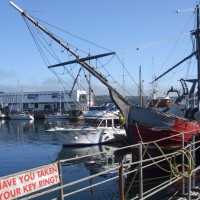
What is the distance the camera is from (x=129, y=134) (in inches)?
1043

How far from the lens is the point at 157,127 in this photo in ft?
80.3

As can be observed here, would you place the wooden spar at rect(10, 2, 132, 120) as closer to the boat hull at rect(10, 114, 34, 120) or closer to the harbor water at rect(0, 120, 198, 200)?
the harbor water at rect(0, 120, 198, 200)

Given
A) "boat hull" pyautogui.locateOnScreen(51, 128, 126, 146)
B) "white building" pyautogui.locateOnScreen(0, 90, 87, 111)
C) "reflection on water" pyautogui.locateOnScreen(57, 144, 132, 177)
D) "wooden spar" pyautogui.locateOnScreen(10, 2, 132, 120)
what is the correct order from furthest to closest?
"white building" pyautogui.locateOnScreen(0, 90, 87, 111)
"boat hull" pyautogui.locateOnScreen(51, 128, 126, 146)
"wooden spar" pyautogui.locateOnScreen(10, 2, 132, 120)
"reflection on water" pyautogui.locateOnScreen(57, 144, 132, 177)

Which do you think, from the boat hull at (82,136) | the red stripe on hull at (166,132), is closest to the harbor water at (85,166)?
the boat hull at (82,136)

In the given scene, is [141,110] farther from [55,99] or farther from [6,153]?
[55,99]

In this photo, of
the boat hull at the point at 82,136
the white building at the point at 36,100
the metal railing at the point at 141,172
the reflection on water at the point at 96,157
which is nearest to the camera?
the metal railing at the point at 141,172

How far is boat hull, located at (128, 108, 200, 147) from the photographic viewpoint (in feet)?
78.0

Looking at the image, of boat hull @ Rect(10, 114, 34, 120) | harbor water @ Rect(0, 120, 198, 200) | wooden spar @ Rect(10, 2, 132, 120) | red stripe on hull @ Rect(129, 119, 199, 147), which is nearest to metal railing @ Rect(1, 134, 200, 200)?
harbor water @ Rect(0, 120, 198, 200)

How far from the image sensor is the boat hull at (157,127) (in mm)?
23781

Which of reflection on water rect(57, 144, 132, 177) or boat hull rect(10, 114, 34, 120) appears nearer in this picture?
reflection on water rect(57, 144, 132, 177)

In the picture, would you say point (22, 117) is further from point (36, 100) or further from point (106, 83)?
point (106, 83)

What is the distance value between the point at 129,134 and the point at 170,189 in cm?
1184

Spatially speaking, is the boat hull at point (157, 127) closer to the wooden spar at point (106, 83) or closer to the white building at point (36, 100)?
the wooden spar at point (106, 83)

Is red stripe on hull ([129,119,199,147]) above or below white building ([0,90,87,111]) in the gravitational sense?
below
